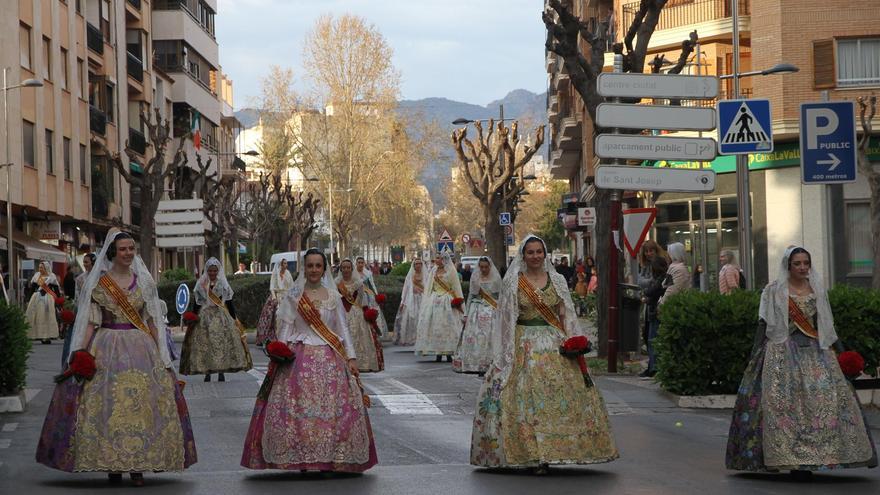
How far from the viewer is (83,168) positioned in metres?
53.6

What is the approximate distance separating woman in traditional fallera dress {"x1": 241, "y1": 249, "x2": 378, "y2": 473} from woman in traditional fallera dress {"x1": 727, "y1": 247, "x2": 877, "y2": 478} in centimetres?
262

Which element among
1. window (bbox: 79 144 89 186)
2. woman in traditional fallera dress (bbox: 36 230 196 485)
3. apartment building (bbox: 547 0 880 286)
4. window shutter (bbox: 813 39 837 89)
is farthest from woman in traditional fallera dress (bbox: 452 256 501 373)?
window (bbox: 79 144 89 186)

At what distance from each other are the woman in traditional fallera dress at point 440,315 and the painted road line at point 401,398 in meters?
5.30

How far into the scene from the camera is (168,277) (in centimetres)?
4722

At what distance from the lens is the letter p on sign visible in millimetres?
15023

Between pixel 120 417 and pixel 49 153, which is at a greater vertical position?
pixel 49 153

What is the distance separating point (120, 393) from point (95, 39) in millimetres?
47162

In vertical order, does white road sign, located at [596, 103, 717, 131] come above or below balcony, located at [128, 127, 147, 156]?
below

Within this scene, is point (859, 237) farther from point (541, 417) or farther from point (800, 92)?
point (541, 417)

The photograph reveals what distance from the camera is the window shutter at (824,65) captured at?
3853cm

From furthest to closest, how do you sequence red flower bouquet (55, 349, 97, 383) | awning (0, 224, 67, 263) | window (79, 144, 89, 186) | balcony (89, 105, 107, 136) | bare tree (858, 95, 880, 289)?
balcony (89, 105, 107, 136), window (79, 144, 89, 186), awning (0, 224, 67, 263), bare tree (858, 95, 880, 289), red flower bouquet (55, 349, 97, 383)

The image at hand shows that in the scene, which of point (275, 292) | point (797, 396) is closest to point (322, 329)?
point (797, 396)

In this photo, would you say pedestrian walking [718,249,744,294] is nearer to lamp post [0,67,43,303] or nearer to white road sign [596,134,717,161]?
white road sign [596,134,717,161]

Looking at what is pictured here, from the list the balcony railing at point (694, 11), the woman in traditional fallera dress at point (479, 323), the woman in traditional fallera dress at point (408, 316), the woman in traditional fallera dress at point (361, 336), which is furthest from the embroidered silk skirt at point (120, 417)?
the balcony railing at point (694, 11)
